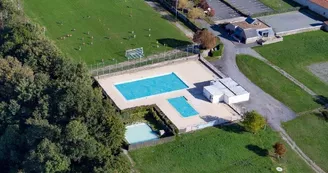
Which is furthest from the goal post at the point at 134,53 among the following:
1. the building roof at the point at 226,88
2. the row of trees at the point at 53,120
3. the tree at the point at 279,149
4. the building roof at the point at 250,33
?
the tree at the point at 279,149

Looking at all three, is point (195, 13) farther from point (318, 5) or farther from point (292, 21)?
point (318, 5)

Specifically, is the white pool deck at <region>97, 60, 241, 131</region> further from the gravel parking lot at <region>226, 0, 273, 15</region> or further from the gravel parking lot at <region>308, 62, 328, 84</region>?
the gravel parking lot at <region>226, 0, 273, 15</region>

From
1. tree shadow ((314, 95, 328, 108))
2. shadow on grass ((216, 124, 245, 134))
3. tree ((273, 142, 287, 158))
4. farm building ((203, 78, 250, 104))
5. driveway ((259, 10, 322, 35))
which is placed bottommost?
tree ((273, 142, 287, 158))

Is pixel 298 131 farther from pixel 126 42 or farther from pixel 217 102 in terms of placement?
pixel 126 42

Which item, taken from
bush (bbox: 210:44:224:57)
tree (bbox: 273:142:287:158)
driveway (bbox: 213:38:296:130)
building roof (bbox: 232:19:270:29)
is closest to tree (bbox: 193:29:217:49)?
bush (bbox: 210:44:224:57)

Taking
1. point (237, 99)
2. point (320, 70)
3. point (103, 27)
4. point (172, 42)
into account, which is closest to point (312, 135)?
point (237, 99)

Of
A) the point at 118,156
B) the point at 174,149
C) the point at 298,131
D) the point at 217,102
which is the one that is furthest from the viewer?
the point at 217,102

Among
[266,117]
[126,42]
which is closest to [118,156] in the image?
[266,117]
